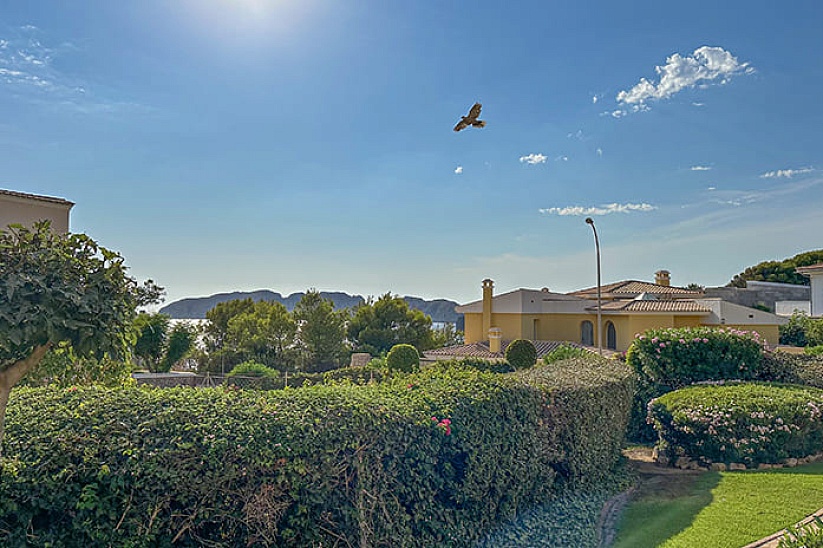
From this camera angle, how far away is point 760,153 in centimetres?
1217

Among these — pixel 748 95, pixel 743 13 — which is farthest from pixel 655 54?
pixel 748 95

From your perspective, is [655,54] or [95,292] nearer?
[95,292]

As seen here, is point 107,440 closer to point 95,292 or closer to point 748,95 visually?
point 95,292

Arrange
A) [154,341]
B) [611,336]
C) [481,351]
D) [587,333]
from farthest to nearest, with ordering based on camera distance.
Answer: [587,333] < [481,351] < [611,336] < [154,341]

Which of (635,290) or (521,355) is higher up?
(635,290)

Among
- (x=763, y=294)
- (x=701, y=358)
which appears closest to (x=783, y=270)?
(x=763, y=294)

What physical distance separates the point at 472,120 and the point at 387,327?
93.1 ft

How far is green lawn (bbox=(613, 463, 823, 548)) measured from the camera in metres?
4.82

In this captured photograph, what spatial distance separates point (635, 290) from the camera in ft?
88.4

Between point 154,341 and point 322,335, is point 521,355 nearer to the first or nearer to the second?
point 154,341

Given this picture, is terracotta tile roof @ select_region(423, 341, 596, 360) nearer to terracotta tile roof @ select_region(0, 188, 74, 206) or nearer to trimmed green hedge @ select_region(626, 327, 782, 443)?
trimmed green hedge @ select_region(626, 327, 782, 443)

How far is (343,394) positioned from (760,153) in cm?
1272

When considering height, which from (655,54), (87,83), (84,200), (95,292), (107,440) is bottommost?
(107,440)

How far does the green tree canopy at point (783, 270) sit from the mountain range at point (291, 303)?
2676 cm
